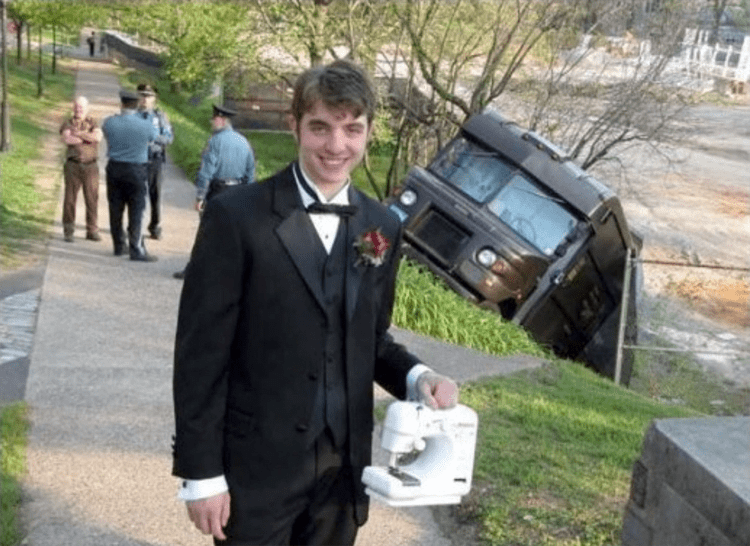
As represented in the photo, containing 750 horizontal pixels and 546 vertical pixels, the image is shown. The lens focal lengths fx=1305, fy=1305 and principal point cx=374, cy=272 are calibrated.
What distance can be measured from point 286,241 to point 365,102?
420 mm

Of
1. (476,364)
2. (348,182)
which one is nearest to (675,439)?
(348,182)

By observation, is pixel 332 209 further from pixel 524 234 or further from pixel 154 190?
pixel 154 190

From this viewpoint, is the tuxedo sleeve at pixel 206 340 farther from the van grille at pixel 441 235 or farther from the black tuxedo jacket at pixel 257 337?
the van grille at pixel 441 235

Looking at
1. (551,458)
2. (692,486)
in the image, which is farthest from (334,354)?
(551,458)

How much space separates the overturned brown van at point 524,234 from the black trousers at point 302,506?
31.2 ft

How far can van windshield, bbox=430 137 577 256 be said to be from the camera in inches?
531

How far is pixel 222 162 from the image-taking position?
448 inches

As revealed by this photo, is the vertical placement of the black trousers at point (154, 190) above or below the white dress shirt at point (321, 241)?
below

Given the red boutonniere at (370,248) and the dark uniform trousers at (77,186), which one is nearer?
the red boutonniere at (370,248)

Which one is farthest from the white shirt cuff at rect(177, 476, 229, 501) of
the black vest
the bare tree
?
the bare tree

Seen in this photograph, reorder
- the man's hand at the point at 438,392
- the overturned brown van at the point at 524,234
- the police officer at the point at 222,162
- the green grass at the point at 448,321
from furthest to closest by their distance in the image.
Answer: the overturned brown van at the point at 524,234
the green grass at the point at 448,321
the police officer at the point at 222,162
the man's hand at the point at 438,392

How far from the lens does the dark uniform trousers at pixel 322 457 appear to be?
353cm

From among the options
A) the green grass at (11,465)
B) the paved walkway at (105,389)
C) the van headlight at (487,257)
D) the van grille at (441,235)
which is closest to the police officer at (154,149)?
the paved walkway at (105,389)

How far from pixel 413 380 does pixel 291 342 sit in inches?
15.8
